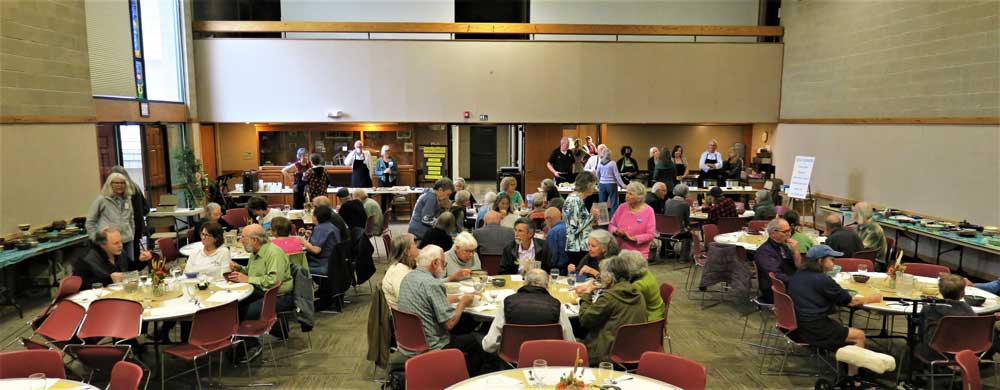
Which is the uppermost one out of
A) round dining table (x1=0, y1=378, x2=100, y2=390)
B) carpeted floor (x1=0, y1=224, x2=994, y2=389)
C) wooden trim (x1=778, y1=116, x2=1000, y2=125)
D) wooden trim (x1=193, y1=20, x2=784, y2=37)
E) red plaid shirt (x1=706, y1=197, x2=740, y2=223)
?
wooden trim (x1=193, y1=20, x2=784, y2=37)

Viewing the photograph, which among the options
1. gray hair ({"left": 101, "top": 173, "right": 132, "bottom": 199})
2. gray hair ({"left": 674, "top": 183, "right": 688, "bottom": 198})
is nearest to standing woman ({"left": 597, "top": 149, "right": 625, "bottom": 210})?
gray hair ({"left": 674, "top": 183, "right": 688, "bottom": 198})

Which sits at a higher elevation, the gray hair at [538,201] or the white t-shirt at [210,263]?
the gray hair at [538,201]

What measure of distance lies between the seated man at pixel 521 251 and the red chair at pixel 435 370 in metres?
2.39

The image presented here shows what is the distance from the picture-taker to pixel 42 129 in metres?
8.51

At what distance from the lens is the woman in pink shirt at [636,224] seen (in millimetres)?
6863

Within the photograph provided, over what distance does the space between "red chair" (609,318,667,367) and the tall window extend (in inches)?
417

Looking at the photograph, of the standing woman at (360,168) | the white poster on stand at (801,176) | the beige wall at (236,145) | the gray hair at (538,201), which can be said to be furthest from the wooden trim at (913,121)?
the beige wall at (236,145)

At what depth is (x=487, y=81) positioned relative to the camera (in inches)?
544

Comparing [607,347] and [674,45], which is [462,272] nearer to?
[607,347]

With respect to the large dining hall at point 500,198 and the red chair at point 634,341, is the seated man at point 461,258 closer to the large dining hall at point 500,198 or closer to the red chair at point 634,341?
the large dining hall at point 500,198

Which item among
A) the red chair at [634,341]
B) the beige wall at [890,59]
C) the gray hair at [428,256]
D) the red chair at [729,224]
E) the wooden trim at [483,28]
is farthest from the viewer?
the wooden trim at [483,28]

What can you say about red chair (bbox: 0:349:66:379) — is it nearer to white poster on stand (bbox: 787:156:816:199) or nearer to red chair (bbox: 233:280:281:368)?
red chair (bbox: 233:280:281:368)

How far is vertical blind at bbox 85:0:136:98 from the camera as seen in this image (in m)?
9.97

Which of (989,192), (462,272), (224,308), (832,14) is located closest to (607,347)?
(462,272)
